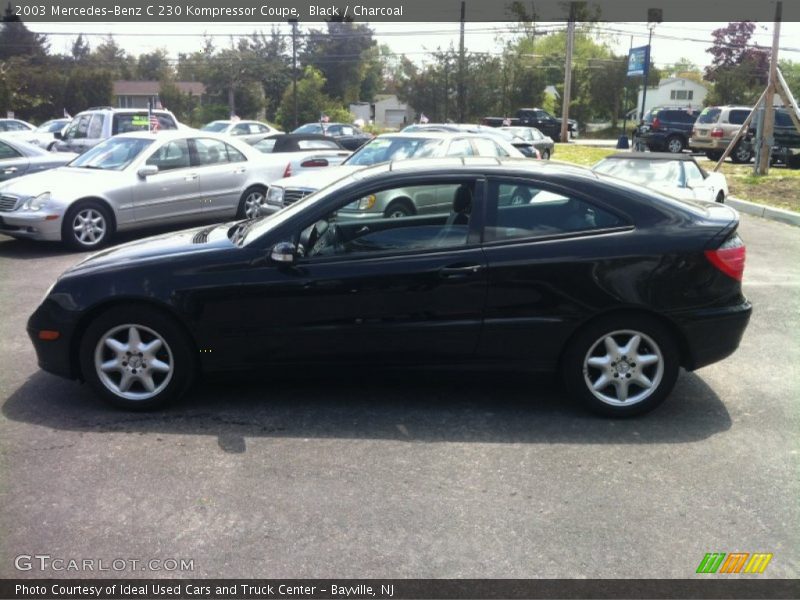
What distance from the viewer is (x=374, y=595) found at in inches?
121

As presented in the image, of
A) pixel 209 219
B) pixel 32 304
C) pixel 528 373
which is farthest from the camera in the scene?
pixel 209 219

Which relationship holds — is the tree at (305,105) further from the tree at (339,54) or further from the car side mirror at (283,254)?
the car side mirror at (283,254)

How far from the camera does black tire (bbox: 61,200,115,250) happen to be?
34.0 ft

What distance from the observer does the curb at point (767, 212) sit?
1281cm

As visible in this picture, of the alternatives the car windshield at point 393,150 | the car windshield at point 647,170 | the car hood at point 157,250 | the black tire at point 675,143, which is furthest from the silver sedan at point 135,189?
the black tire at point 675,143

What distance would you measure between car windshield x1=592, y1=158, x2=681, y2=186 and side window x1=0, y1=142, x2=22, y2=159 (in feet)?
31.9

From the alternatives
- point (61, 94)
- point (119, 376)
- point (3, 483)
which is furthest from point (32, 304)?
point (61, 94)

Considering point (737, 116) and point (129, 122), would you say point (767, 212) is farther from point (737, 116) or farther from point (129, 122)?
point (737, 116)

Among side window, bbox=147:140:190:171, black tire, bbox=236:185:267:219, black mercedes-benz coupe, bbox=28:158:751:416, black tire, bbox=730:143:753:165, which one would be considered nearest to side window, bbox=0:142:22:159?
side window, bbox=147:140:190:171

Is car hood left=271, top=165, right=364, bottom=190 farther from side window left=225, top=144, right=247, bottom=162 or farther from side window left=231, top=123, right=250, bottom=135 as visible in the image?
side window left=231, top=123, right=250, bottom=135

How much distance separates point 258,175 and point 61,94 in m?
43.7

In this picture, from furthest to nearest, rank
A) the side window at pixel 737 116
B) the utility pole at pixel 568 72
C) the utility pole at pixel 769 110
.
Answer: the utility pole at pixel 568 72
the side window at pixel 737 116
the utility pole at pixel 769 110

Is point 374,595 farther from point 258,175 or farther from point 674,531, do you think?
point 258,175

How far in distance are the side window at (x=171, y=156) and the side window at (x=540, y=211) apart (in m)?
7.75
